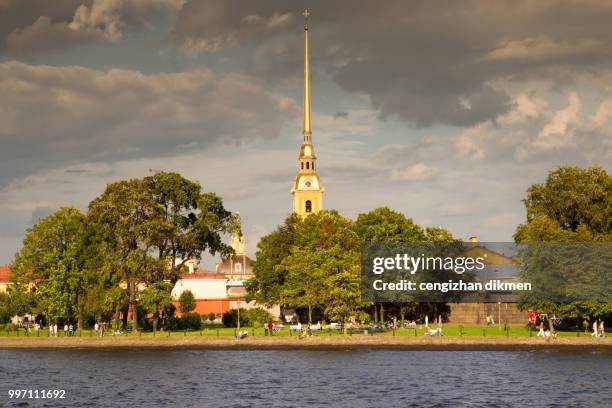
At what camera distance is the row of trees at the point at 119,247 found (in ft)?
325

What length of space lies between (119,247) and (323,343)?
23.6m

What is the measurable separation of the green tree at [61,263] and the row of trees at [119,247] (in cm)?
10

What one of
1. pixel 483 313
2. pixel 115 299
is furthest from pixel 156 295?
pixel 483 313

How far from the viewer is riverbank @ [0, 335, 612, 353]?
89.0 metres

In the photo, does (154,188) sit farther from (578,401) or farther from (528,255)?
(578,401)

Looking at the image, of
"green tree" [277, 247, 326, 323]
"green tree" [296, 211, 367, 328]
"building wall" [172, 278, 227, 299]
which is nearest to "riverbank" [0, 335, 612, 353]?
"green tree" [296, 211, 367, 328]

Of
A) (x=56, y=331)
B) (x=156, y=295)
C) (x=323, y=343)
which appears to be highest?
(x=156, y=295)

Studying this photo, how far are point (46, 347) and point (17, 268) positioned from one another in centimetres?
1188

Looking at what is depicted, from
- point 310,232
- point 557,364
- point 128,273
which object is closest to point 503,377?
point 557,364

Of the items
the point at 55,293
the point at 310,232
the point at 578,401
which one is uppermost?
the point at 310,232

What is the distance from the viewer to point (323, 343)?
93062mm

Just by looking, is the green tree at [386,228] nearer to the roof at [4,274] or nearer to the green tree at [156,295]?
the green tree at [156,295]

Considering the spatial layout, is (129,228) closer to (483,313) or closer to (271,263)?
(271,263)

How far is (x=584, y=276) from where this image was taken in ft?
303
